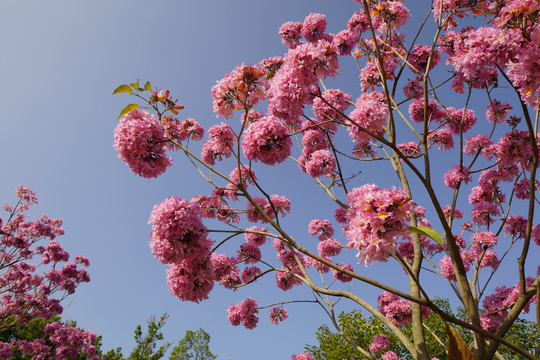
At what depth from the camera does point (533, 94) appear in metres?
2.69

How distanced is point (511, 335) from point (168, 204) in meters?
23.9

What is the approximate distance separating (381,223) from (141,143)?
2395 millimetres

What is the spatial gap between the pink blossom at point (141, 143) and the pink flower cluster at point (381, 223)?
2.19 metres

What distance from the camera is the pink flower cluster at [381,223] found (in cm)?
202

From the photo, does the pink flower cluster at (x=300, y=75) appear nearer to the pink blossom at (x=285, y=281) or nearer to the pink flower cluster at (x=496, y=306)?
the pink flower cluster at (x=496, y=306)

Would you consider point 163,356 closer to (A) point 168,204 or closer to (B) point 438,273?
(B) point 438,273

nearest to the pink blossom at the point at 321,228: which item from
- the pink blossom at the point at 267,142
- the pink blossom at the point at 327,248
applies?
the pink blossom at the point at 327,248

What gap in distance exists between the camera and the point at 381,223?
6.61ft

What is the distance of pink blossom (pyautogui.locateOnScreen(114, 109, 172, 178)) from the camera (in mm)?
3115

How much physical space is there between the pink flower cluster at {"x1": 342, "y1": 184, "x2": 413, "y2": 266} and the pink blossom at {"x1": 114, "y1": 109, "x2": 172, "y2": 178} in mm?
2186

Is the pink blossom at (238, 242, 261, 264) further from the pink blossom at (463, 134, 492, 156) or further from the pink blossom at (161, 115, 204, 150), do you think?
the pink blossom at (463, 134, 492, 156)

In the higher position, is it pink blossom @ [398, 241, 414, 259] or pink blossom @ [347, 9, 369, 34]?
pink blossom @ [347, 9, 369, 34]

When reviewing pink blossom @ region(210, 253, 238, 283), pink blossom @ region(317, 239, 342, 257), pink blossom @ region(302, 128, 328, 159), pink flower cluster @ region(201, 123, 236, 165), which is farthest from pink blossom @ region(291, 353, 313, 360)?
pink flower cluster @ region(201, 123, 236, 165)

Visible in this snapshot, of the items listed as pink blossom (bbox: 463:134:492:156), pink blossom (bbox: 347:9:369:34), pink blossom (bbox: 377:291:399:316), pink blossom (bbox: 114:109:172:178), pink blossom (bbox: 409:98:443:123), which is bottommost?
pink blossom (bbox: 114:109:172:178)
